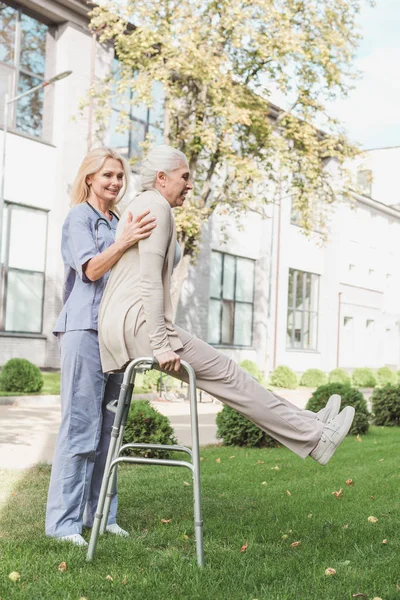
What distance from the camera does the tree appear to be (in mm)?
18766

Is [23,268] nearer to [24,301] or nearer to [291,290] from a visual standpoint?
[24,301]

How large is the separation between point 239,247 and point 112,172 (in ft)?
87.9

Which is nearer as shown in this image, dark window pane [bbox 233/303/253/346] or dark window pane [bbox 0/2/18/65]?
dark window pane [bbox 0/2/18/65]

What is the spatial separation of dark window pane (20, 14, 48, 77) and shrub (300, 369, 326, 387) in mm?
14100

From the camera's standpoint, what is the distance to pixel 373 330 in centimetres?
4403

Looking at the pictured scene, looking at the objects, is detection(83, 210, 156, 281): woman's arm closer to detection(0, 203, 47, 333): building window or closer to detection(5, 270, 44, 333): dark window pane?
detection(0, 203, 47, 333): building window

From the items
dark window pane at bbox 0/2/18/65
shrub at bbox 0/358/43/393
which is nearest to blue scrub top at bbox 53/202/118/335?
shrub at bbox 0/358/43/393

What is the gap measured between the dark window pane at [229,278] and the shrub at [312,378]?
402cm

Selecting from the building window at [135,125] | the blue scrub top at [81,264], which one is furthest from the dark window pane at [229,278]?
the blue scrub top at [81,264]

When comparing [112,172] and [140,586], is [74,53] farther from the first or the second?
[140,586]

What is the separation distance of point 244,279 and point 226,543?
27.6 m

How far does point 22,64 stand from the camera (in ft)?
73.8

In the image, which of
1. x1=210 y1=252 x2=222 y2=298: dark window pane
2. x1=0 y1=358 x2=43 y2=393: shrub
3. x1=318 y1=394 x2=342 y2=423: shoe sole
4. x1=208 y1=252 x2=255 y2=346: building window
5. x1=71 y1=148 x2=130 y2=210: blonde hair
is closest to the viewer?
x1=318 y1=394 x2=342 y2=423: shoe sole

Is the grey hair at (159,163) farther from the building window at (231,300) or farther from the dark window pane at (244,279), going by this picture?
the dark window pane at (244,279)
